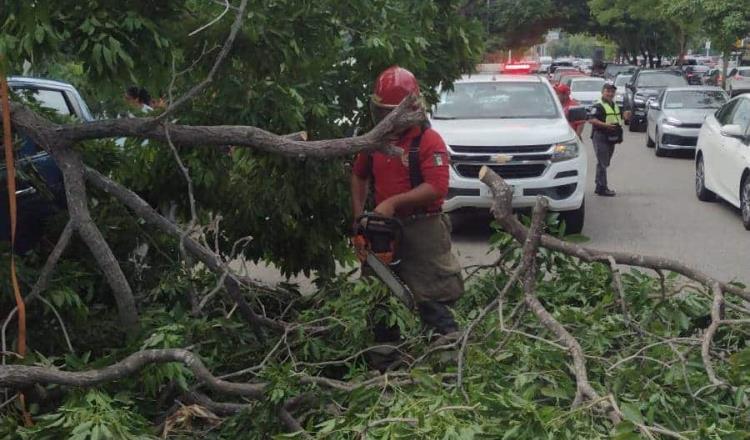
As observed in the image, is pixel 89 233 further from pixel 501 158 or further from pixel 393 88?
pixel 501 158

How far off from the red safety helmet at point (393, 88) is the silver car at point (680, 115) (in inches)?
620

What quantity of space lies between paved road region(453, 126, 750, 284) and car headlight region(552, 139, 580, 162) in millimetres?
967

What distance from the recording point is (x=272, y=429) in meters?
4.20

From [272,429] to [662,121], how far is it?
17885 mm

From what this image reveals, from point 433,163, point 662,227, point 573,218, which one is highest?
point 433,163

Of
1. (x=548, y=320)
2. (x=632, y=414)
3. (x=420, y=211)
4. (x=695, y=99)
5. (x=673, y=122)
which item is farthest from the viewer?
(x=695, y=99)

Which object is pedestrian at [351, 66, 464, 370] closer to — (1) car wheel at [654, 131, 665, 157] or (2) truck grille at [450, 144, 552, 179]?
(2) truck grille at [450, 144, 552, 179]

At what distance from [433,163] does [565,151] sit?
6686 mm

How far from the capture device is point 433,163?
4996mm

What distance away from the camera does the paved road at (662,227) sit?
1030cm

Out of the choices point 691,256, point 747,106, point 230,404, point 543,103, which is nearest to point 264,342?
point 230,404

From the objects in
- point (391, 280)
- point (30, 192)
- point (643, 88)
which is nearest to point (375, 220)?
point (391, 280)

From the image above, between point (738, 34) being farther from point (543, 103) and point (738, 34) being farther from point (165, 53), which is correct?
point (165, 53)

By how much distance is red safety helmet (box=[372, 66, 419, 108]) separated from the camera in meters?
4.98
